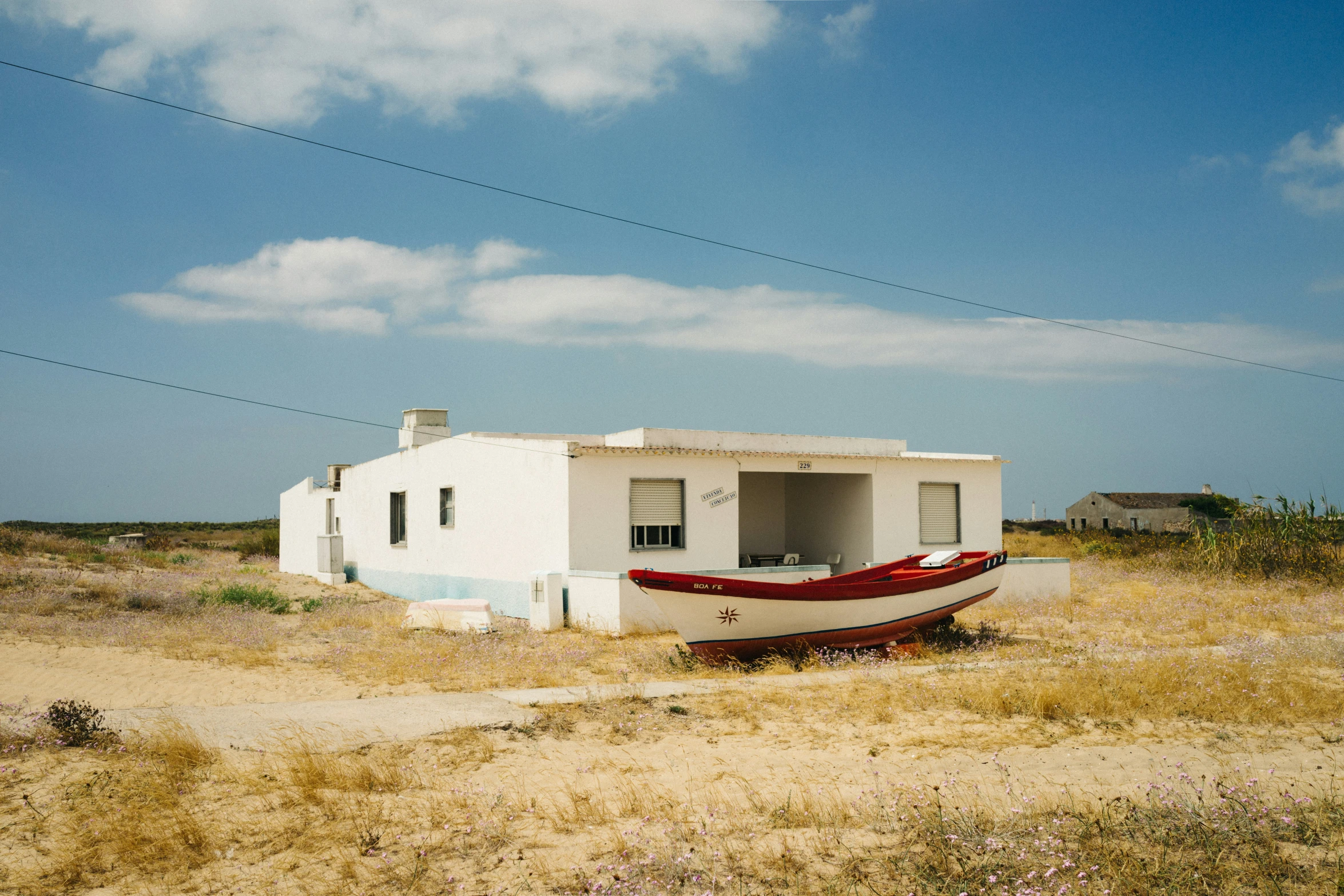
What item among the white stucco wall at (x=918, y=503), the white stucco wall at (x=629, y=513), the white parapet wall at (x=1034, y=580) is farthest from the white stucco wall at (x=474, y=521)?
the white parapet wall at (x=1034, y=580)

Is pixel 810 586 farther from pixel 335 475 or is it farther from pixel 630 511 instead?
pixel 335 475

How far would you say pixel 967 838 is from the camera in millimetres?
4922

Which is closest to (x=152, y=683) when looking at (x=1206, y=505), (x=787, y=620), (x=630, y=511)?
(x=787, y=620)

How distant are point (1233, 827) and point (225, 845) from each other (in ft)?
18.4

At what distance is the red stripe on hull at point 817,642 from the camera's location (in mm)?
11117

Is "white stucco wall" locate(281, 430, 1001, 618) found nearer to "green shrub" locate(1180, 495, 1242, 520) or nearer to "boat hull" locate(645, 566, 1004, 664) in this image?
"boat hull" locate(645, 566, 1004, 664)

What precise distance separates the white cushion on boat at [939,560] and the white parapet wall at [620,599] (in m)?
1.86

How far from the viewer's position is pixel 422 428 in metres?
22.1

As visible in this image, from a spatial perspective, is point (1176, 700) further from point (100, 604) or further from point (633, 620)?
point (100, 604)

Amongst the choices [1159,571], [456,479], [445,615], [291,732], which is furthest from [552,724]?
[1159,571]

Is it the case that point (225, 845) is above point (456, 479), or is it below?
below

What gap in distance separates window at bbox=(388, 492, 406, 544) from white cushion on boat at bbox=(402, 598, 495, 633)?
24.6 feet

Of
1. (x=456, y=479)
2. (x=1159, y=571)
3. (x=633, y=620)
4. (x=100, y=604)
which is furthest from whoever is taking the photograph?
(x=1159, y=571)

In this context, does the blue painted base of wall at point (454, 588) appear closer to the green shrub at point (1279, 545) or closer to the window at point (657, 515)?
the window at point (657, 515)
